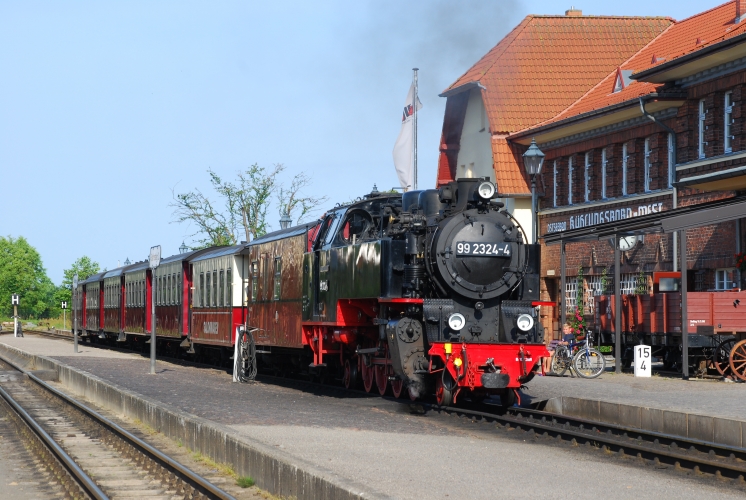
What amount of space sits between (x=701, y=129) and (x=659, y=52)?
25.6 feet

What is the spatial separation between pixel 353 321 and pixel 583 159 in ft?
57.5

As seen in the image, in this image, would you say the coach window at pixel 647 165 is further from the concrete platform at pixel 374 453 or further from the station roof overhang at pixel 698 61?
the concrete platform at pixel 374 453

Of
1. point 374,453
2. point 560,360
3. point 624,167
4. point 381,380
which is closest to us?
point 374,453

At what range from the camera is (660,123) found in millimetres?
27781

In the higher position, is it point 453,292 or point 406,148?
point 406,148

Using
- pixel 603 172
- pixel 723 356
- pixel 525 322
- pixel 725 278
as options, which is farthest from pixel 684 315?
pixel 603 172

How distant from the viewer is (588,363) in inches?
859

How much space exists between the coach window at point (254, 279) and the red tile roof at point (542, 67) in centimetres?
1493

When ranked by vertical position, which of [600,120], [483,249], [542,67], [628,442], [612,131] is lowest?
[628,442]

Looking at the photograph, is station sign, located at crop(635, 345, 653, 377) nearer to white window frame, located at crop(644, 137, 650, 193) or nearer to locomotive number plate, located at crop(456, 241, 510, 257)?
locomotive number plate, located at crop(456, 241, 510, 257)

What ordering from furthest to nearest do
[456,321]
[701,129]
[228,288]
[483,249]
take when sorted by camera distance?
[701,129] < [228,288] < [483,249] < [456,321]

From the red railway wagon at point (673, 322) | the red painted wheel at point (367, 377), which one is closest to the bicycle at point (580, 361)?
the red railway wagon at point (673, 322)

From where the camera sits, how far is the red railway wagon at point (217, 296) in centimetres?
2469

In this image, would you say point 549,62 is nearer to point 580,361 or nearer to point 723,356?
point 580,361
